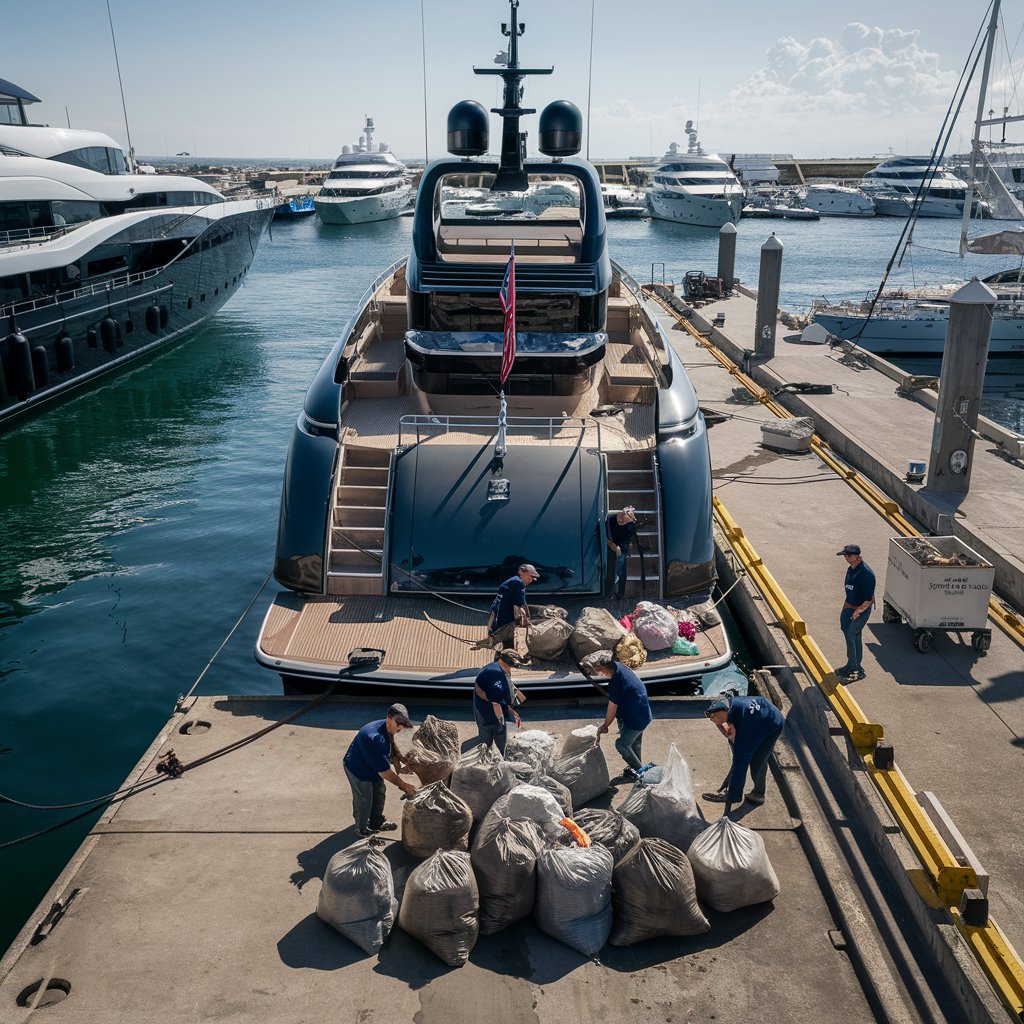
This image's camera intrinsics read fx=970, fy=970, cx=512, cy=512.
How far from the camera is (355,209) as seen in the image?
295 feet

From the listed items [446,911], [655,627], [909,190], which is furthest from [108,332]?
[909,190]

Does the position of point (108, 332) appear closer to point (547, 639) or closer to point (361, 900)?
point (547, 639)

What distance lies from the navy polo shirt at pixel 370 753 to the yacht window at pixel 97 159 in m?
34.5

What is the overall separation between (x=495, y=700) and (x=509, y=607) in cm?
188

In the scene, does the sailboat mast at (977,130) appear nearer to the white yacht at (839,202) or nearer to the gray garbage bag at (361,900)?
the gray garbage bag at (361,900)

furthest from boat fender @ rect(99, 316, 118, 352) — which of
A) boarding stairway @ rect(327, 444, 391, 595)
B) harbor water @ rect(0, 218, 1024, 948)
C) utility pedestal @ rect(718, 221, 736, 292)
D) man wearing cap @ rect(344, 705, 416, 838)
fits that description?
man wearing cap @ rect(344, 705, 416, 838)

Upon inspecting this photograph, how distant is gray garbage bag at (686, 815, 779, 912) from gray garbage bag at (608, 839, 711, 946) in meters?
0.19

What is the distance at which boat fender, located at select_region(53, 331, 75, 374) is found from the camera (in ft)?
95.9

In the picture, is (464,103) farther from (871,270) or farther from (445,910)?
(871,270)

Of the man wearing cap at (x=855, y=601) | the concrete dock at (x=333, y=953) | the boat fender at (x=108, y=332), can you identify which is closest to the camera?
the concrete dock at (x=333, y=953)

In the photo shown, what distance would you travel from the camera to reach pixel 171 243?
38.4 meters

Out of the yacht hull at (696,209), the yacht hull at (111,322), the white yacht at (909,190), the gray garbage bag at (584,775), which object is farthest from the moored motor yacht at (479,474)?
the white yacht at (909,190)

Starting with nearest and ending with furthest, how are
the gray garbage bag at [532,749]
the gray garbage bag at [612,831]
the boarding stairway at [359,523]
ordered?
the gray garbage bag at [612,831], the gray garbage bag at [532,749], the boarding stairway at [359,523]

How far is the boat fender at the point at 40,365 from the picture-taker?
1093 inches
